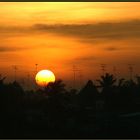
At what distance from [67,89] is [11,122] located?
597mm

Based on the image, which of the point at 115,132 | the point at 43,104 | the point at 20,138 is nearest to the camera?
the point at 20,138

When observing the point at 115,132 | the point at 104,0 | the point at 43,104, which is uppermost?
the point at 104,0

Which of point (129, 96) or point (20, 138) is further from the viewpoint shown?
point (129, 96)

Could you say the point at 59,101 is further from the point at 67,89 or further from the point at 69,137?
the point at 69,137

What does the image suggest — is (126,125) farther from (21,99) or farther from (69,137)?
(21,99)

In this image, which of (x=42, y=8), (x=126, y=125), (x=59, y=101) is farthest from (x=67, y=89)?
(x=42, y=8)

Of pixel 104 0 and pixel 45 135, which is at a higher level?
pixel 104 0

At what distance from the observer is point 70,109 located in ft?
10.6

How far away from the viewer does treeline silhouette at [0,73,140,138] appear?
3055 millimetres

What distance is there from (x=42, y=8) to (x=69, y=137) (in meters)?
1.05

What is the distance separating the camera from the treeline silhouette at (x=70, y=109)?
305 centimetres

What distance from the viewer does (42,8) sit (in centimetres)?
275

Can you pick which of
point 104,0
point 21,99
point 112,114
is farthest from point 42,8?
point 112,114

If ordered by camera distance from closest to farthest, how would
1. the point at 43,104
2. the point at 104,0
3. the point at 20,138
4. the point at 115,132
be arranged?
the point at 104,0 < the point at 20,138 < the point at 115,132 < the point at 43,104
